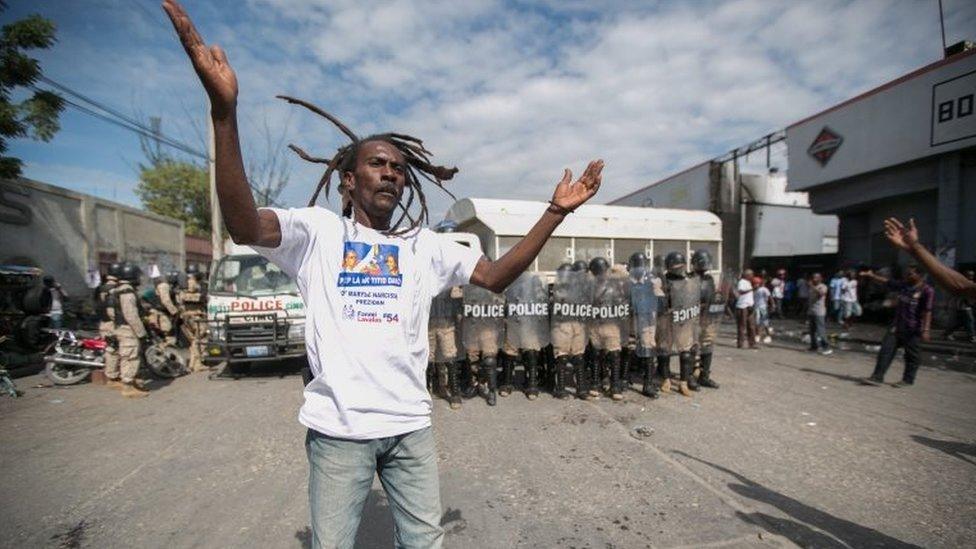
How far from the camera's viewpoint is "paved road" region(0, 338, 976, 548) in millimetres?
2844

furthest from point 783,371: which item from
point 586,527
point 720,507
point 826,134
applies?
point 826,134

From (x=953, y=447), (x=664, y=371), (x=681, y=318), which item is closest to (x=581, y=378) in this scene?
(x=664, y=371)

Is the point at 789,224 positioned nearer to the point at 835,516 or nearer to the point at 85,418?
the point at 835,516

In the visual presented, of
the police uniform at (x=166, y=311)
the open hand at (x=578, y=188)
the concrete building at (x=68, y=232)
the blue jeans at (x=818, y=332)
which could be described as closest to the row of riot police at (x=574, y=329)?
the open hand at (x=578, y=188)

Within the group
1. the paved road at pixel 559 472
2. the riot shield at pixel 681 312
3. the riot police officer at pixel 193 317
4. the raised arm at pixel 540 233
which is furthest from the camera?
the riot police officer at pixel 193 317

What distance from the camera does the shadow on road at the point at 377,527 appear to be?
8.86 ft

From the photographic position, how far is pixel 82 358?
712cm

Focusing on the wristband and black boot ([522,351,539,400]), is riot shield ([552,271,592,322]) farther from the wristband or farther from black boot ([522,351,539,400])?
the wristband

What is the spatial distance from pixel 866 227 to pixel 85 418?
21.1 m

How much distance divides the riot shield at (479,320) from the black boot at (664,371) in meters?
2.42

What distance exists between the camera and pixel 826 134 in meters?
15.1

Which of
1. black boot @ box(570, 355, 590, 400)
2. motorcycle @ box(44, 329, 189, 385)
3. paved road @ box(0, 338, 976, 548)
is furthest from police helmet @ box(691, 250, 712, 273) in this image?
motorcycle @ box(44, 329, 189, 385)

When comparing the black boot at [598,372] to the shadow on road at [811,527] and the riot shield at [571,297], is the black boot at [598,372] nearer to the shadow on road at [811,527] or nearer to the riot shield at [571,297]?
the riot shield at [571,297]

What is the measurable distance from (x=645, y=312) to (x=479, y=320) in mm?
2253
